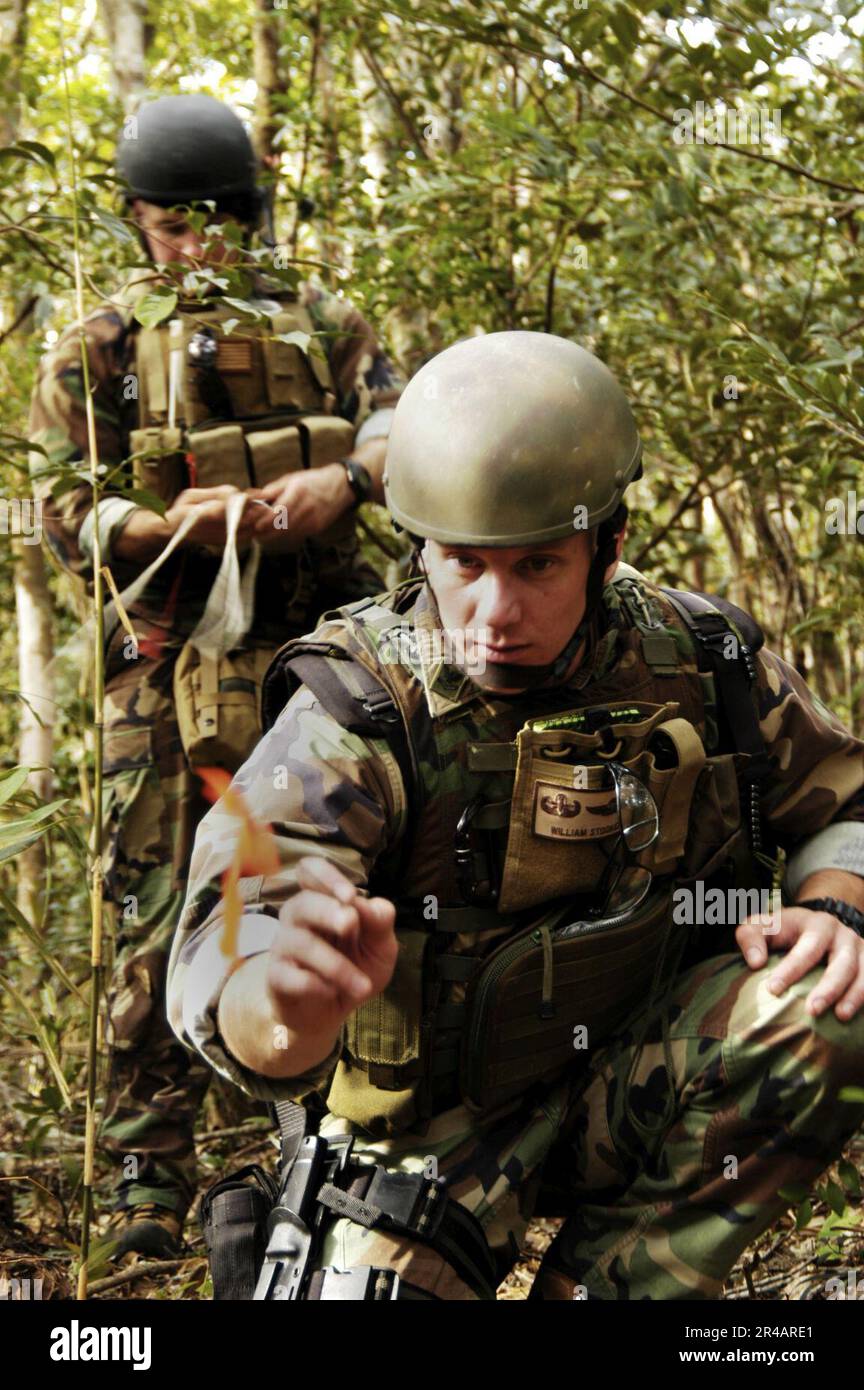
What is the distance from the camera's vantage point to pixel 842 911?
2195 millimetres

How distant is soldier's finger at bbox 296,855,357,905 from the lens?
4.59 ft

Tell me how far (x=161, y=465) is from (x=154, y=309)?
1.18m

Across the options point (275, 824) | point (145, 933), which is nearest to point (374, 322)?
point (145, 933)

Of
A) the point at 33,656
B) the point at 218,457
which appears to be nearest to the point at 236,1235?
the point at 218,457

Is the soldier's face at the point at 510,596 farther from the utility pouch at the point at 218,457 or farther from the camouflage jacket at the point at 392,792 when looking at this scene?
the utility pouch at the point at 218,457

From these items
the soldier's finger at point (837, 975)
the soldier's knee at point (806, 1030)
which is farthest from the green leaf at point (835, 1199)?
the soldier's finger at point (837, 975)

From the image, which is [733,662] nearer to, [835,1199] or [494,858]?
[494,858]

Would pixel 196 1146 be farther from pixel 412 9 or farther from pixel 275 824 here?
pixel 412 9

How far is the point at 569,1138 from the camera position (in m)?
2.25

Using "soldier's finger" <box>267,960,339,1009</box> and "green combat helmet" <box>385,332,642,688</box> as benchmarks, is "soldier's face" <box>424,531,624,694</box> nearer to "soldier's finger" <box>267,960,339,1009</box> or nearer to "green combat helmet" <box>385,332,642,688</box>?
"green combat helmet" <box>385,332,642,688</box>

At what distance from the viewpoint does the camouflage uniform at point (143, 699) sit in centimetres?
318

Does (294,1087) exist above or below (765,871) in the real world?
above

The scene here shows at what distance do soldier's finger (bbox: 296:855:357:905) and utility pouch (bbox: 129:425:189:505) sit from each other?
1.87 meters
